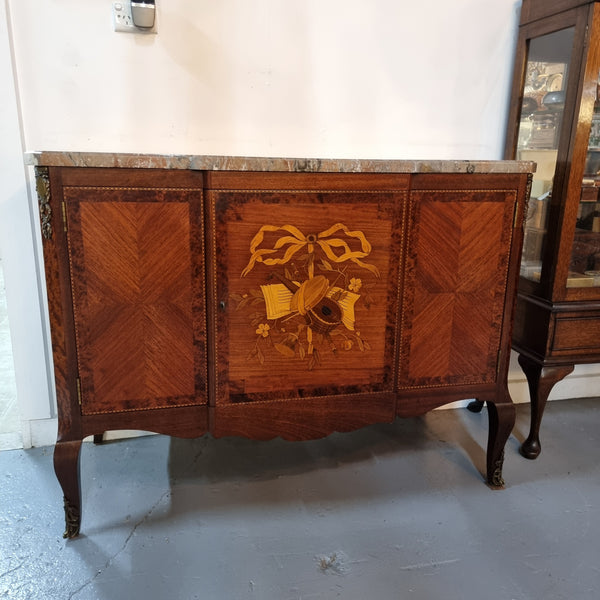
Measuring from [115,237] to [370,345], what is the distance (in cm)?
77

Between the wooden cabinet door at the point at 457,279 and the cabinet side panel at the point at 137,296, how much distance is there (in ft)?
2.04

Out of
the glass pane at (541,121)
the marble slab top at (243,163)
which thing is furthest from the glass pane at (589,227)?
the marble slab top at (243,163)

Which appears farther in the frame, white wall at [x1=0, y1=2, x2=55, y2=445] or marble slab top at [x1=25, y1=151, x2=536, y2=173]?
white wall at [x1=0, y1=2, x2=55, y2=445]

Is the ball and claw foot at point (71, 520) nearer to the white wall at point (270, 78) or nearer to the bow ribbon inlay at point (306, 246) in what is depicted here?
the white wall at point (270, 78)

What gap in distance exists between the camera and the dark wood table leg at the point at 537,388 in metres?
1.89

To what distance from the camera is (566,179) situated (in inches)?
69.4

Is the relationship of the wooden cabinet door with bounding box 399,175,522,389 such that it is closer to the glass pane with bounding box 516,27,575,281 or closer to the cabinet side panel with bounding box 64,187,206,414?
the glass pane with bounding box 516,27,575,281

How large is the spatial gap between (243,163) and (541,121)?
1239 millimetres

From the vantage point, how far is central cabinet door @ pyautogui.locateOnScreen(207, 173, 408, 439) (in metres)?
1.39

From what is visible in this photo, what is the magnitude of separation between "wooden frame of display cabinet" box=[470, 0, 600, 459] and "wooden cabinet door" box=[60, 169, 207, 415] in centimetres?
122

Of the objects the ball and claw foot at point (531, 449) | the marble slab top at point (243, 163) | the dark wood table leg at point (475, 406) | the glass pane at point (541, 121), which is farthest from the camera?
the dark wood table leg at point (475, 406)

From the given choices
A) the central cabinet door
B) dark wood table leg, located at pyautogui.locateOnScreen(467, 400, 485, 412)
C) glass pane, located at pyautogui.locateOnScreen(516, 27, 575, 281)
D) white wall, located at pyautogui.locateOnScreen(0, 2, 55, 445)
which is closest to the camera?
the central cabinet door

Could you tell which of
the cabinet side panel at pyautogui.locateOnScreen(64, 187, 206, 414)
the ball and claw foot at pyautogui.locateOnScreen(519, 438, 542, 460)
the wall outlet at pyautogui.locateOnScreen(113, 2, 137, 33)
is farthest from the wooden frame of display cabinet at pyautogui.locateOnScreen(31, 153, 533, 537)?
the wall outlet at pyautogui.locateOnScreen(113, 2, 137, 33)

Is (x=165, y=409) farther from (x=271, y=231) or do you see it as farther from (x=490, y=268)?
(x=490, y=268)
